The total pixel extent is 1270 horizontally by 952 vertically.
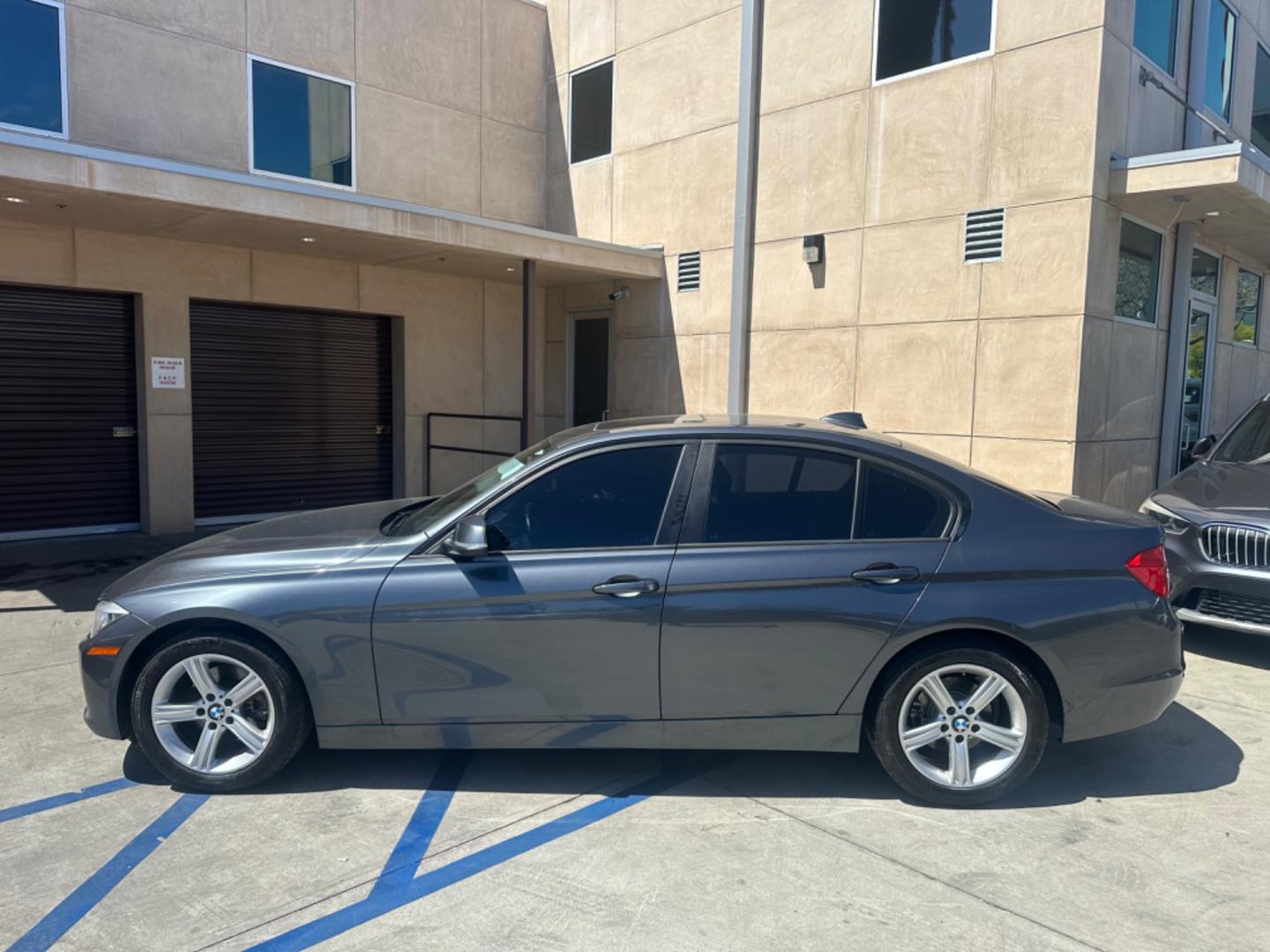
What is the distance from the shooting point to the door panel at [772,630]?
3.82 metres

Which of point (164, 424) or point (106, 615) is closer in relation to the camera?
point (106, 615)

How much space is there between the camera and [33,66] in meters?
8.94

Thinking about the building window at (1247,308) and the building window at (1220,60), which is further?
the building window at (1247,308)

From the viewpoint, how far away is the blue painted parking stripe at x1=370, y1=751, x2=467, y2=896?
333 centimetres

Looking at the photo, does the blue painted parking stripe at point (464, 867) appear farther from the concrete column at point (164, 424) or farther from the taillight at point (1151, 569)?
the concrete column at point (164, 424)

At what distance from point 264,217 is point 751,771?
6758mm

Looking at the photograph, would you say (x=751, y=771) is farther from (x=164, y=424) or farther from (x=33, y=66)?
(x=33, y=66)

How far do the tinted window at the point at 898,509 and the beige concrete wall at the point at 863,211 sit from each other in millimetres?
5103

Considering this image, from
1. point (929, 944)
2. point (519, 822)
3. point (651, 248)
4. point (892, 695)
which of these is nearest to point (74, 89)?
point (651, 248)

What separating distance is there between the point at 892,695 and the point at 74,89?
9.75 meters

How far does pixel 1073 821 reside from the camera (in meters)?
3.81

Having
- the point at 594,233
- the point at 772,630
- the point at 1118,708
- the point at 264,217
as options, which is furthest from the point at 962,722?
the point at 594,233

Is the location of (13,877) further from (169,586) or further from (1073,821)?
(1073,821)

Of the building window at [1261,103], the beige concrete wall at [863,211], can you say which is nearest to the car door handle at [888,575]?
the beige concrete wall at [863,211]
